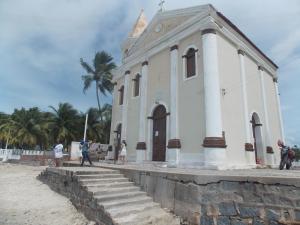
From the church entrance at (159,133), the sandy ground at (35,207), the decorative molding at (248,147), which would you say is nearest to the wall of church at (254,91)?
the decorative molding at (248,147)

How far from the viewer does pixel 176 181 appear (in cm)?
693

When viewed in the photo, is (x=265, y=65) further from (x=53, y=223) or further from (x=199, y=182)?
(x=53, y=223)

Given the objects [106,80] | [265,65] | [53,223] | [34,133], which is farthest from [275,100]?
[34,133]

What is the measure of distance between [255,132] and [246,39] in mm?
5596

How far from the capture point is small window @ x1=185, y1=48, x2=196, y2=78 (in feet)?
40.6

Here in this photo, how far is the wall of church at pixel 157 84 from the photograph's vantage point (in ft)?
45.4

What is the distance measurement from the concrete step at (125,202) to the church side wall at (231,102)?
16.7 feet

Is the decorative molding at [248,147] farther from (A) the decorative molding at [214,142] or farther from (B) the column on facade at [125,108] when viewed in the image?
(B) the column on facade at [125,108]

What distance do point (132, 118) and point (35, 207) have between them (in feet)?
30.1

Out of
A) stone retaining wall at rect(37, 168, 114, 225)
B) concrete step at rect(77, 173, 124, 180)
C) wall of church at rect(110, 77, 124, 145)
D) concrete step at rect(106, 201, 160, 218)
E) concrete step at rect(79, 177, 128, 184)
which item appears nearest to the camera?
concrete step at rect(106, 201, 160, 218)

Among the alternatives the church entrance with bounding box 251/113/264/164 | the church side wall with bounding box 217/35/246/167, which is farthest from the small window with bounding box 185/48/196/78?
the church entrance with bounding box 251/113/264/164

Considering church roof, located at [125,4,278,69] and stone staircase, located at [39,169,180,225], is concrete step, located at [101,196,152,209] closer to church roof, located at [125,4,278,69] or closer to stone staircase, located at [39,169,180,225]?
stone staircase, located at [39,169,180,225]

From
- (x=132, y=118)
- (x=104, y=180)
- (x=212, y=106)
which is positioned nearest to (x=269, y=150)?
(x=212, y=106)

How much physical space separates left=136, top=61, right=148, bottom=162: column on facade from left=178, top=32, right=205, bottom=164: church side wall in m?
2.91
